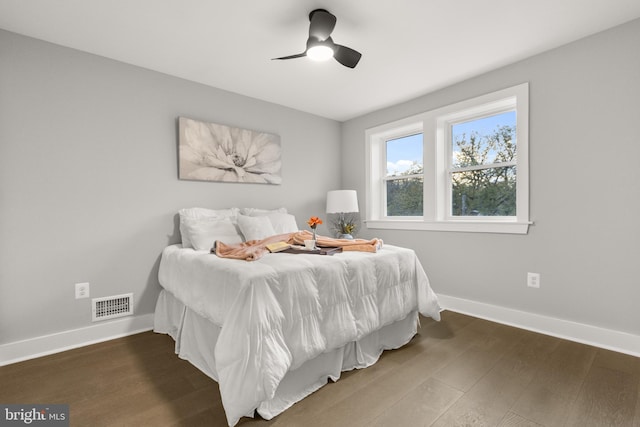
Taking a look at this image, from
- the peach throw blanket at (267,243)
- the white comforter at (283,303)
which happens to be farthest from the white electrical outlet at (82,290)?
the peach throw blanket at (267,243)

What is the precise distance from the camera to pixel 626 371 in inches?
80.0

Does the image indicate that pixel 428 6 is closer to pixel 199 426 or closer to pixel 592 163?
pixel 592 163

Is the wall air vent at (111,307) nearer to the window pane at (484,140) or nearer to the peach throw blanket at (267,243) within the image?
the peach throw blanket at (267,243)

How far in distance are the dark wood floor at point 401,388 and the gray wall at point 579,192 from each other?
1.40 ft

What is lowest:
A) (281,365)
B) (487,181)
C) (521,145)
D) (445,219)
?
(281,365)

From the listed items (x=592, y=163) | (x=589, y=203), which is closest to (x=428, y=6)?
(x=592, y=163)

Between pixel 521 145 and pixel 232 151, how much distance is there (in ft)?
9.41

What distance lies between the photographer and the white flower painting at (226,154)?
312 centimetres

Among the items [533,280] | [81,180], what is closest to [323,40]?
[81,180]

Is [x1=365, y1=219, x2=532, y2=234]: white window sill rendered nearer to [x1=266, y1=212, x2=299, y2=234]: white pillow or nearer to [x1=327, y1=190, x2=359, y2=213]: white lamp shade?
[x1=327, y1=190, x2=359, y2=213]: white lamp shade

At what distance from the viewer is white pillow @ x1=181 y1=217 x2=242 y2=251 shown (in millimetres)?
2758

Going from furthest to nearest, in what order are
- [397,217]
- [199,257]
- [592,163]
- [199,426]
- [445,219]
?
[397,217]
[445,219]
[592,163]
[199,257]
[199,426]

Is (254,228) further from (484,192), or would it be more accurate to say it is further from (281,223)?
(484,192)
